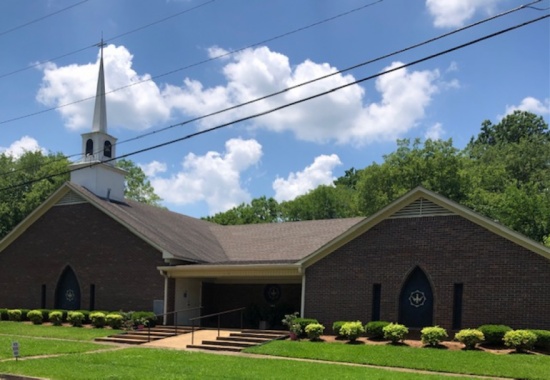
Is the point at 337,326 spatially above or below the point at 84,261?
below

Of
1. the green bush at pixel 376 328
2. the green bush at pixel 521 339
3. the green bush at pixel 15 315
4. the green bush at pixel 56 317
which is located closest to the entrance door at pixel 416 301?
the green bush at pixel 376 328

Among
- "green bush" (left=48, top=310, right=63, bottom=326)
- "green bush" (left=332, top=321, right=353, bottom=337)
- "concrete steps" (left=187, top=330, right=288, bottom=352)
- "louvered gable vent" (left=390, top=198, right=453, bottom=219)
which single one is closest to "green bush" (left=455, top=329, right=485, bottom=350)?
"green bush" (left=332, top=321, right=353, bottom=337)

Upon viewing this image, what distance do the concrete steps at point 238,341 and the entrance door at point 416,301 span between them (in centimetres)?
439

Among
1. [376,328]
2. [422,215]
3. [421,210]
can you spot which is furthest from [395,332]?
[421,210]

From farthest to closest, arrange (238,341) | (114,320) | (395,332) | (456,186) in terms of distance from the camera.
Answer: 1. (456,186)
2. (114,320)
3. (238,341)
4. (395,332)

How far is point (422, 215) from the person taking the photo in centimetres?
2067

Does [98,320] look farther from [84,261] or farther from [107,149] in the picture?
[107,149]

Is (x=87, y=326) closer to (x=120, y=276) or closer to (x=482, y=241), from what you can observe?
(x=120, y=276)

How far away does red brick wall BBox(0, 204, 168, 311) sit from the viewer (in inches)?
1038

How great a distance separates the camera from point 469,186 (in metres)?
46.5

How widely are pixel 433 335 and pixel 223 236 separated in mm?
17509

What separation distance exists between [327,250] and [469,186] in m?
28.1

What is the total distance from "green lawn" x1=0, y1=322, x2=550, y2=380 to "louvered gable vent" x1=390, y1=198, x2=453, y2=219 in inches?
206

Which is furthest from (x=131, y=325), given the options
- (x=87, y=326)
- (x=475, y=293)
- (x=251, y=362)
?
(x=475, y=293)
